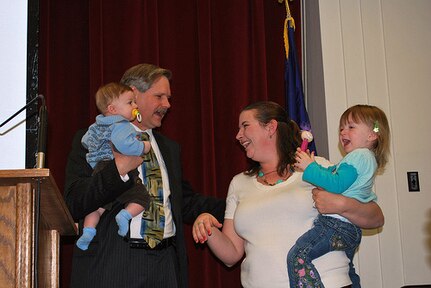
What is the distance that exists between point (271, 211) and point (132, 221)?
66cm

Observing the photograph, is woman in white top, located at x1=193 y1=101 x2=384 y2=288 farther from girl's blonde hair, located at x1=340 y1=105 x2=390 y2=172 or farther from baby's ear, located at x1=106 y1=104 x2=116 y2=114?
baby's ear, located at x1=106 y1=104 x2=116 y2=114

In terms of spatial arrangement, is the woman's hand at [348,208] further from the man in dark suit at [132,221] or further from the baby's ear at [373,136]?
the man in dark suit at [132,221]

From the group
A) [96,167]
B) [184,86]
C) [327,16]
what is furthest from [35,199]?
[327,16]

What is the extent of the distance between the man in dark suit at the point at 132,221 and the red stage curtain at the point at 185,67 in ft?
1.96

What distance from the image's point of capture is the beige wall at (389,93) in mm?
3564

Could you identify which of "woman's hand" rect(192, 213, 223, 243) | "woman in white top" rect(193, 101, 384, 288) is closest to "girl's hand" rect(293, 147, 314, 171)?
"woman in white top" rect(193, 101, 384, 288)

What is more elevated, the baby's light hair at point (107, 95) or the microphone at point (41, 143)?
the baby's light hair at point (107, 95)

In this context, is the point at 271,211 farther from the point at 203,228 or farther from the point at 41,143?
the point at 41,143

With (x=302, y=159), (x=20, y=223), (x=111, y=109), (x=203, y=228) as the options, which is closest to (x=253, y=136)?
(x=302, y=159)

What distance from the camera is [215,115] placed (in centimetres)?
376

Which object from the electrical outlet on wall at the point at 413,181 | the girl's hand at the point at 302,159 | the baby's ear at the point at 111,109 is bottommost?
the electrical outlet on wall at the point at 413,181

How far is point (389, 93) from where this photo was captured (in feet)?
12.2

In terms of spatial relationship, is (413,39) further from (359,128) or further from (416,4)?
(359,128)

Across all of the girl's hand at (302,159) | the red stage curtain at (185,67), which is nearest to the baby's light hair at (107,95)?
the red stage curtain at (185,67)
